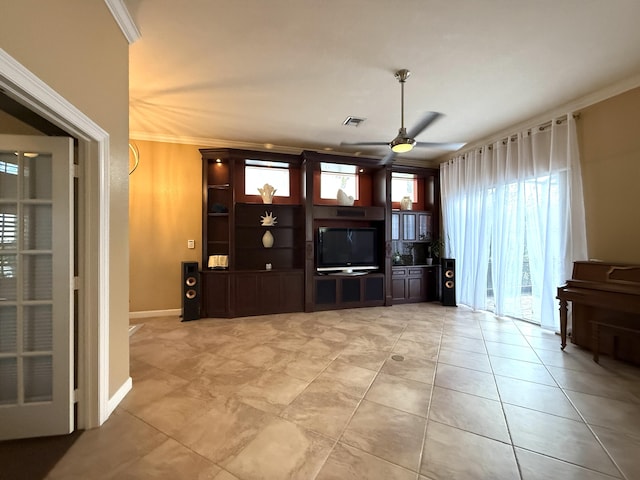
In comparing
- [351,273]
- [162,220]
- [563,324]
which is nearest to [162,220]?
[162,220]

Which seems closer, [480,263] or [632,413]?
[632,413]

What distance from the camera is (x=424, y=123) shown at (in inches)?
158

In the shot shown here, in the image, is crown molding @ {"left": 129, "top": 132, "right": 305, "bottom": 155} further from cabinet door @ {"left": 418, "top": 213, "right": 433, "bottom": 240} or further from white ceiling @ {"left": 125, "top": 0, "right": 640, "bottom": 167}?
cabinet door @ {"left": 418, "top": 213, "right": 433, "bottom": 240}

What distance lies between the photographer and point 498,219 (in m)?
4.25

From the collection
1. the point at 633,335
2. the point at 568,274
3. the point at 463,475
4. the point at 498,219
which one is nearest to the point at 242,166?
the point at 498,219

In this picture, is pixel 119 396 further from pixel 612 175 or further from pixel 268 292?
pixel 612 175

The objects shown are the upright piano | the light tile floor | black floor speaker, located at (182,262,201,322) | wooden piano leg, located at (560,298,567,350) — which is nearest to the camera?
the light tile floor

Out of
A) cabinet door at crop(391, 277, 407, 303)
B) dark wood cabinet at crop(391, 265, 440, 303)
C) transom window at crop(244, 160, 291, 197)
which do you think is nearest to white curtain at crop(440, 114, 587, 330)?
dark wood cabinet at crop(391, 265, 440, 303)

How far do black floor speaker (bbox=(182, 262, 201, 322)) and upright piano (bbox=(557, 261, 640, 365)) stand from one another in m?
4.97

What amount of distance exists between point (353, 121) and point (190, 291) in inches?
146

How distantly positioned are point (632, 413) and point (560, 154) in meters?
3.05

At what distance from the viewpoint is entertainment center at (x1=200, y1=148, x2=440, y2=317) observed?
4.46 meters

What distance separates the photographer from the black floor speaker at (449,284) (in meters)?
5.08

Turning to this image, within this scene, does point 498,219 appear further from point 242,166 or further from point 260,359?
point 242,166
